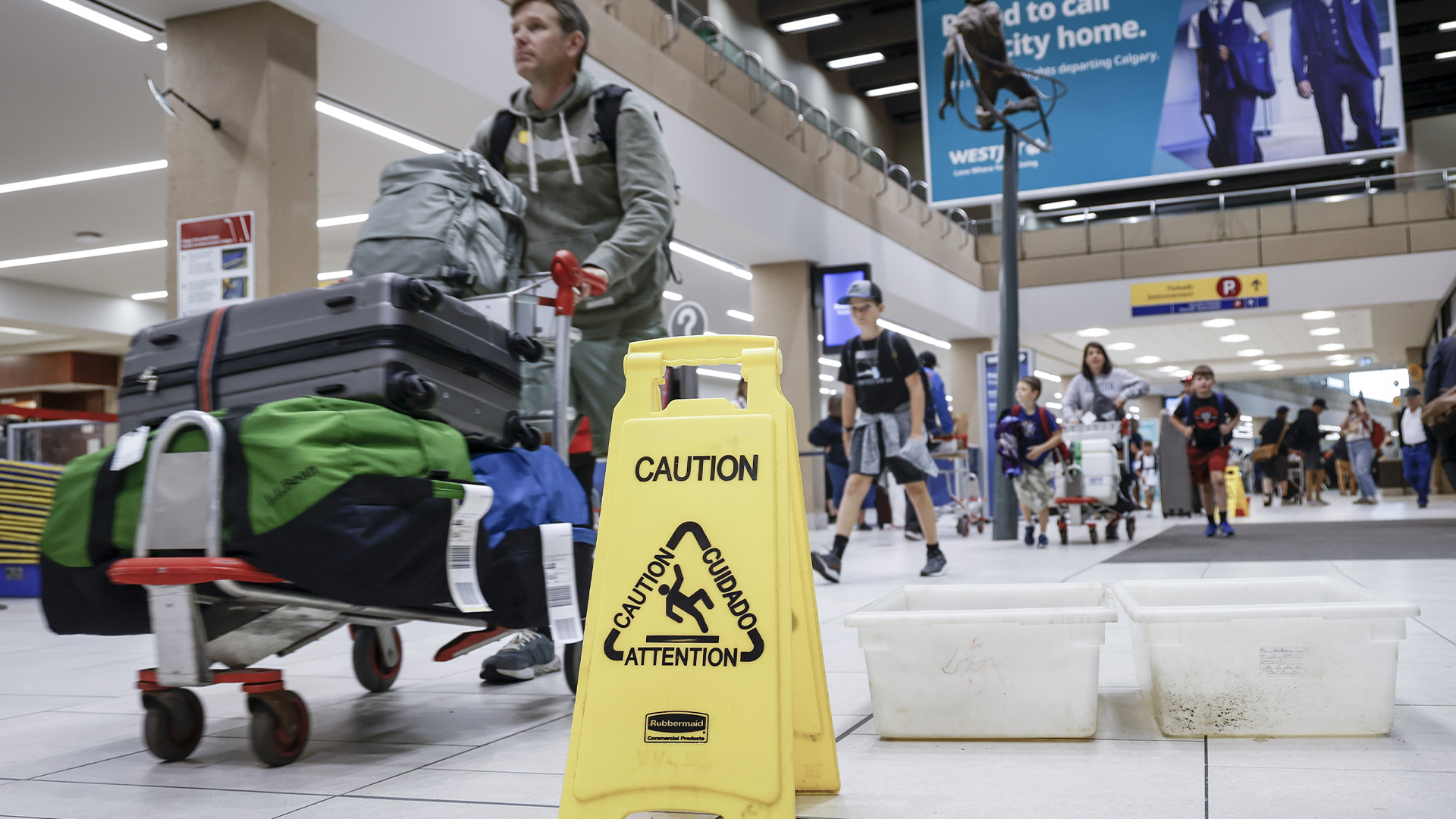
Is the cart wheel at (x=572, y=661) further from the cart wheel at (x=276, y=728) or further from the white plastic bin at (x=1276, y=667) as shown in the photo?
the white plastic bin at (x=1276, y=667)

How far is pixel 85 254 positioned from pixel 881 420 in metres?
11.3

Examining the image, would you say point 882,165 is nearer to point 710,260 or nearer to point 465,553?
point 710,260

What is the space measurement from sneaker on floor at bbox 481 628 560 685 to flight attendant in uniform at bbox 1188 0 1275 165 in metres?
9.55

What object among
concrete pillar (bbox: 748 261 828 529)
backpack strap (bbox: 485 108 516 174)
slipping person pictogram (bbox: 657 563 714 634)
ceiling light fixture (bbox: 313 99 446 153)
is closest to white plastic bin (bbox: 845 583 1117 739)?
slipping person pictogram (bbox: 657 563 714 634)

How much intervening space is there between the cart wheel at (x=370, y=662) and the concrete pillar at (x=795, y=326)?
414 inches

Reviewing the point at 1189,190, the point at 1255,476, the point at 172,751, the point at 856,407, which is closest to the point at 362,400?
the point at 172,751

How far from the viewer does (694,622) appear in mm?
1489

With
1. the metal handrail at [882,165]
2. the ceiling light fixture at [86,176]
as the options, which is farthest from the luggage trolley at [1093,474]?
the ceiling light fixture at [86,176]

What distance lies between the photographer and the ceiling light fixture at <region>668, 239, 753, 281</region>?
41.6ft

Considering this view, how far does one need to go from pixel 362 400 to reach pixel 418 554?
0.34 metres

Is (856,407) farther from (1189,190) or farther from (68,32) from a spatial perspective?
(1189,190)

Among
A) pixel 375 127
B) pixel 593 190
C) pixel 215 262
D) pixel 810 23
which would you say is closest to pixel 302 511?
pixel 593 190

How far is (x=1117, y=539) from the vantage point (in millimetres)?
9164

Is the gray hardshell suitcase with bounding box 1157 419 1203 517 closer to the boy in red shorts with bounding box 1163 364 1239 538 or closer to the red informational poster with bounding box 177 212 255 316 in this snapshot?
the boy in red shorts with bounding box 1163 364 1239 538
